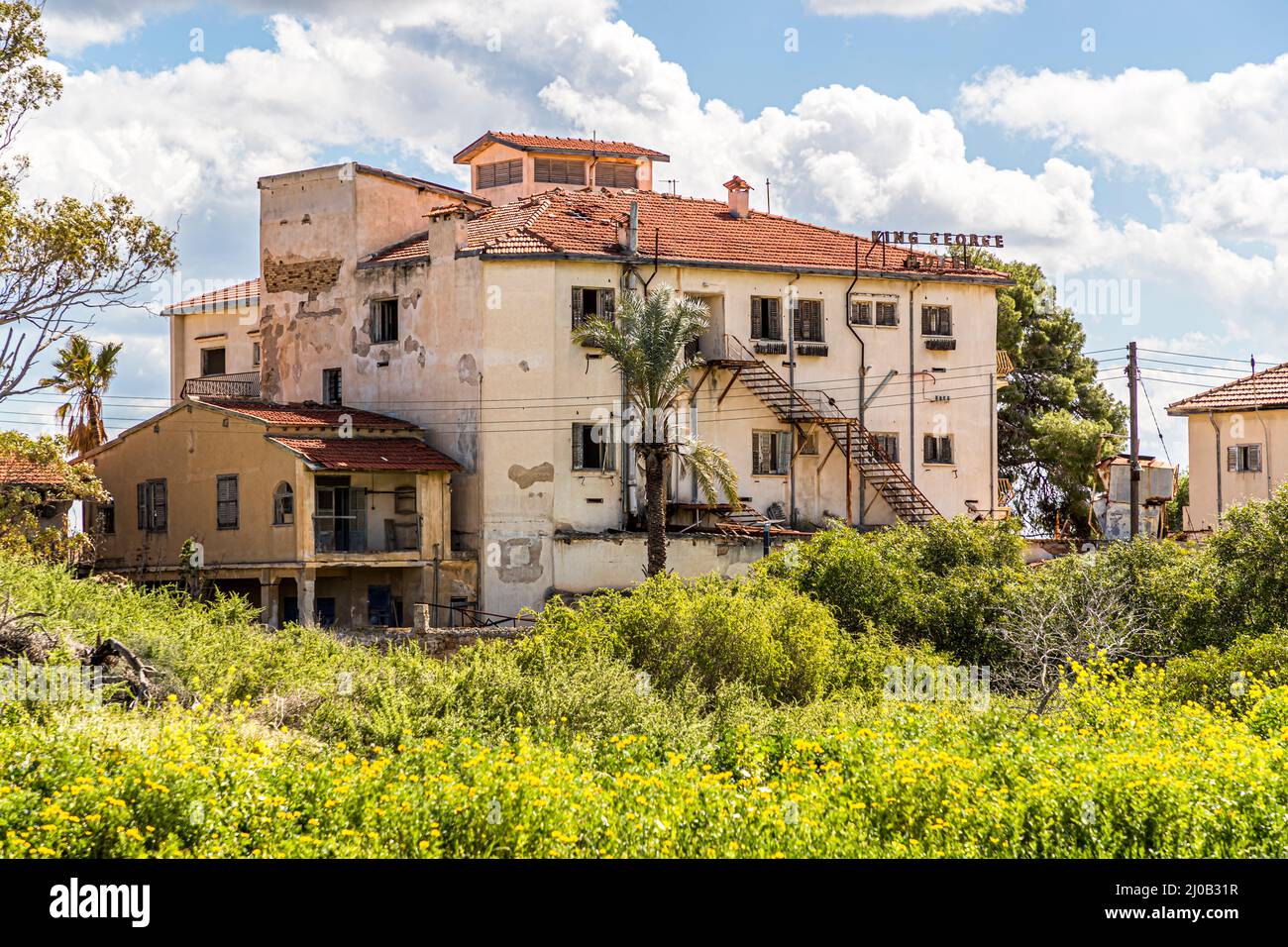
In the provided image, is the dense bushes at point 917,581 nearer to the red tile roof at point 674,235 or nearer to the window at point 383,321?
the red tile roof at point 674,235

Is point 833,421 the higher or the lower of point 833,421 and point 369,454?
the higher

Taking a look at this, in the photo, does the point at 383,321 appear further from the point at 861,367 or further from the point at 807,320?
the point at 861,367

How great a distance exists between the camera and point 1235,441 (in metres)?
50.2

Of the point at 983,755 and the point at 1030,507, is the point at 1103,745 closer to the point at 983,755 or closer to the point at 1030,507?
the point at 983,755

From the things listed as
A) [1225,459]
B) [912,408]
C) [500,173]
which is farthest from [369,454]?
[1225,459]

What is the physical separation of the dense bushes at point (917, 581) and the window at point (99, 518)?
21.4 m

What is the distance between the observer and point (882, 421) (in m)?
49.2

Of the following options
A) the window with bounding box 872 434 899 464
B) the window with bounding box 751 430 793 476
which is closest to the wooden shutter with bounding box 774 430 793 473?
the window with bounding box 751 430 793 476

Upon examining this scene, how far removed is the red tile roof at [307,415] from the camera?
41500 mm

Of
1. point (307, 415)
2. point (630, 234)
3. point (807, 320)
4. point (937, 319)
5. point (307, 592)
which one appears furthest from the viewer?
point (937, 319)

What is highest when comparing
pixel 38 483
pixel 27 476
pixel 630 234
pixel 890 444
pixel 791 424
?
pixel 630 234

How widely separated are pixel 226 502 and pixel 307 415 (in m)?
3.30
